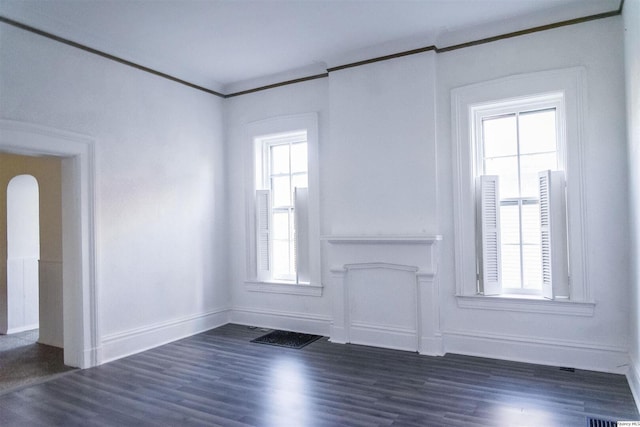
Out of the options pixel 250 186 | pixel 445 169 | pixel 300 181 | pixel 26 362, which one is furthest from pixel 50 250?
pixel 445 169

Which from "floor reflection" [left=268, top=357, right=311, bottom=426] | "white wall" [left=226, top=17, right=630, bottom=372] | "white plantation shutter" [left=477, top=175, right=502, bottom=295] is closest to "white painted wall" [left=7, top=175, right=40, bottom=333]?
"white wall" [left=226, top=17, right=630, bottom=372]

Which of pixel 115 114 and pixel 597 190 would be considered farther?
pixel 115 114

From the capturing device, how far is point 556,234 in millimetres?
3836

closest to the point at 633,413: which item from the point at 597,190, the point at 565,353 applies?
the point at 565,353

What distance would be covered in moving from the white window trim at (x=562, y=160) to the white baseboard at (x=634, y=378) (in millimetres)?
584

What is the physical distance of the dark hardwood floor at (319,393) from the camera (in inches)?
114

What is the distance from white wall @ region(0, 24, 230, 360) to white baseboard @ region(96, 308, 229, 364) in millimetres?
12

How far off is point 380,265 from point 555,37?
9.06 feet

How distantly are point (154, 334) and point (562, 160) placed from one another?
458cm

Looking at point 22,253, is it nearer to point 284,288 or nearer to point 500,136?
point 284,288

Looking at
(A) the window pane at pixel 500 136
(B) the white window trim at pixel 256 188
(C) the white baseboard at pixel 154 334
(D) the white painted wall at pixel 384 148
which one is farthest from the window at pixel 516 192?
(C) the white baseboard at pixel 154 334

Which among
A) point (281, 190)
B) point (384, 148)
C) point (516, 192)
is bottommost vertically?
point (516, 192)

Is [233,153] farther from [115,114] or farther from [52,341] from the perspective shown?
[52,341]

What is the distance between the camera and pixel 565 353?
3.79m
